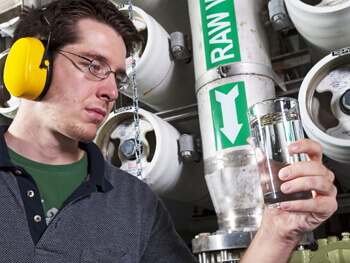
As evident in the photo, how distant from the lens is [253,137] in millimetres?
753

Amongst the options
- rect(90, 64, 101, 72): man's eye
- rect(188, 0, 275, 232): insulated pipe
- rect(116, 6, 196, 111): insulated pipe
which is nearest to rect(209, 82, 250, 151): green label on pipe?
rect(188, 0, 275, 232): insulated pipe

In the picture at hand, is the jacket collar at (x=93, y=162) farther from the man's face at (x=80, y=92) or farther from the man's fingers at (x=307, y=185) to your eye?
the man's fingers at (x=307, y=185)

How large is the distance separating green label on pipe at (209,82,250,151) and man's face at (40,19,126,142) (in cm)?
44

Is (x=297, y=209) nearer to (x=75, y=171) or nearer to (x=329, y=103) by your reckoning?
(x=75, y=171)

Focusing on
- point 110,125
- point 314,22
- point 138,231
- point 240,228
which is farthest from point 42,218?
point 314,22

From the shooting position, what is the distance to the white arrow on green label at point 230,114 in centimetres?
130

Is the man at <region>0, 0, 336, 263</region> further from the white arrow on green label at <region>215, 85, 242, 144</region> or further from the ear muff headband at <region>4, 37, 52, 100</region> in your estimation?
the white arrow on green label at <region>215, 85, 242, 144</region>

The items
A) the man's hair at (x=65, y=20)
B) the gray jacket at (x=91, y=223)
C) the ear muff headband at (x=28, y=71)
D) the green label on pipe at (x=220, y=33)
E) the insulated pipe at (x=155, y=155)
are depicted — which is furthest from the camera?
the insulated pipe at (x=155, y=155)

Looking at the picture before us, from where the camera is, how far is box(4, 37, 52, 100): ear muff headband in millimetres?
927

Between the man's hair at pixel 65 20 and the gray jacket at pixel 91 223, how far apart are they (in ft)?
0.96

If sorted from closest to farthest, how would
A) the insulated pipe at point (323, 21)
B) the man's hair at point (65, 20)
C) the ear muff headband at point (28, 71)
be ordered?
the ear muff headband at point (28, 71) < the man's hair at point (65, 20) < the insulated pipe at point (323, 21)

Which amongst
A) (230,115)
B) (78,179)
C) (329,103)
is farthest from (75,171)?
(329,103)

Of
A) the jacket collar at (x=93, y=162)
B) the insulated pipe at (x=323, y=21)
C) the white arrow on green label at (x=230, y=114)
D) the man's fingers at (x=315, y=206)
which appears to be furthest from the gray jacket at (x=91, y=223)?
the insulated pipe at (x=323, y=21)

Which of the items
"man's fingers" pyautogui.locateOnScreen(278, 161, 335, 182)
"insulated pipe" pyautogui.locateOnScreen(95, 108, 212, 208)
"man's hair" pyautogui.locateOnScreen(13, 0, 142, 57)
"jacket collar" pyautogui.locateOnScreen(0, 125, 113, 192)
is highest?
"man's hair" pyautogui.locateOnScreen(13, 0, 142, 57)
